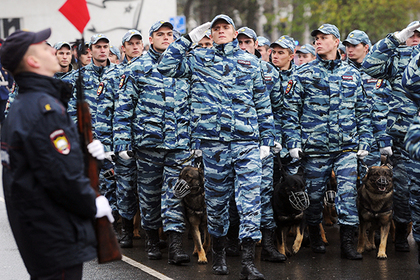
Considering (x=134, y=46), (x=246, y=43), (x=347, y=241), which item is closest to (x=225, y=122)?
(x=347, y=241)

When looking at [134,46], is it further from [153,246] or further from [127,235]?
[153,246]

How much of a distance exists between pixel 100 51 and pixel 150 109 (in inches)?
86.4

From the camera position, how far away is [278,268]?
6.81 m

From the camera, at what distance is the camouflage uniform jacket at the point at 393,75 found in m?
7.01

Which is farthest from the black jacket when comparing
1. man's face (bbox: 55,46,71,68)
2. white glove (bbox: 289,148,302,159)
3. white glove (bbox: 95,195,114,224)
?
man's face (bbox: 55,46,71,68)

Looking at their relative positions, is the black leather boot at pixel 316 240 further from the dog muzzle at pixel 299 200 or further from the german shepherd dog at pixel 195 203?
the german shepherd dog at pixel 195 203

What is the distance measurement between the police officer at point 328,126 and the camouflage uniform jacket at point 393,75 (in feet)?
1.08

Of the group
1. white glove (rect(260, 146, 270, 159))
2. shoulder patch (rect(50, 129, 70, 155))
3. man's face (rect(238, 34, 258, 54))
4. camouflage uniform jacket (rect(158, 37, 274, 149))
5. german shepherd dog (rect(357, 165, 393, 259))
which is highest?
man's face (rect(238, 34, 258, 54))

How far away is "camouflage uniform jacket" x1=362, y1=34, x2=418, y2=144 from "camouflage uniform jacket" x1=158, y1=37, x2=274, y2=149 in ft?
4.65

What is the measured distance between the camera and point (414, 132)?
4.36 meters

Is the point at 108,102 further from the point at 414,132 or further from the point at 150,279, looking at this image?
the point at 414,132

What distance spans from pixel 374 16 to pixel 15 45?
24.2 meters

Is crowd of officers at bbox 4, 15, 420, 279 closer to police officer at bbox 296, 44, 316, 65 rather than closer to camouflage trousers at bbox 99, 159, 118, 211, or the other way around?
camouflage trousers at bbox 99, 159, 118, 211

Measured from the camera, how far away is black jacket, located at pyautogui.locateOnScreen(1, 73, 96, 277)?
11.4 ft
